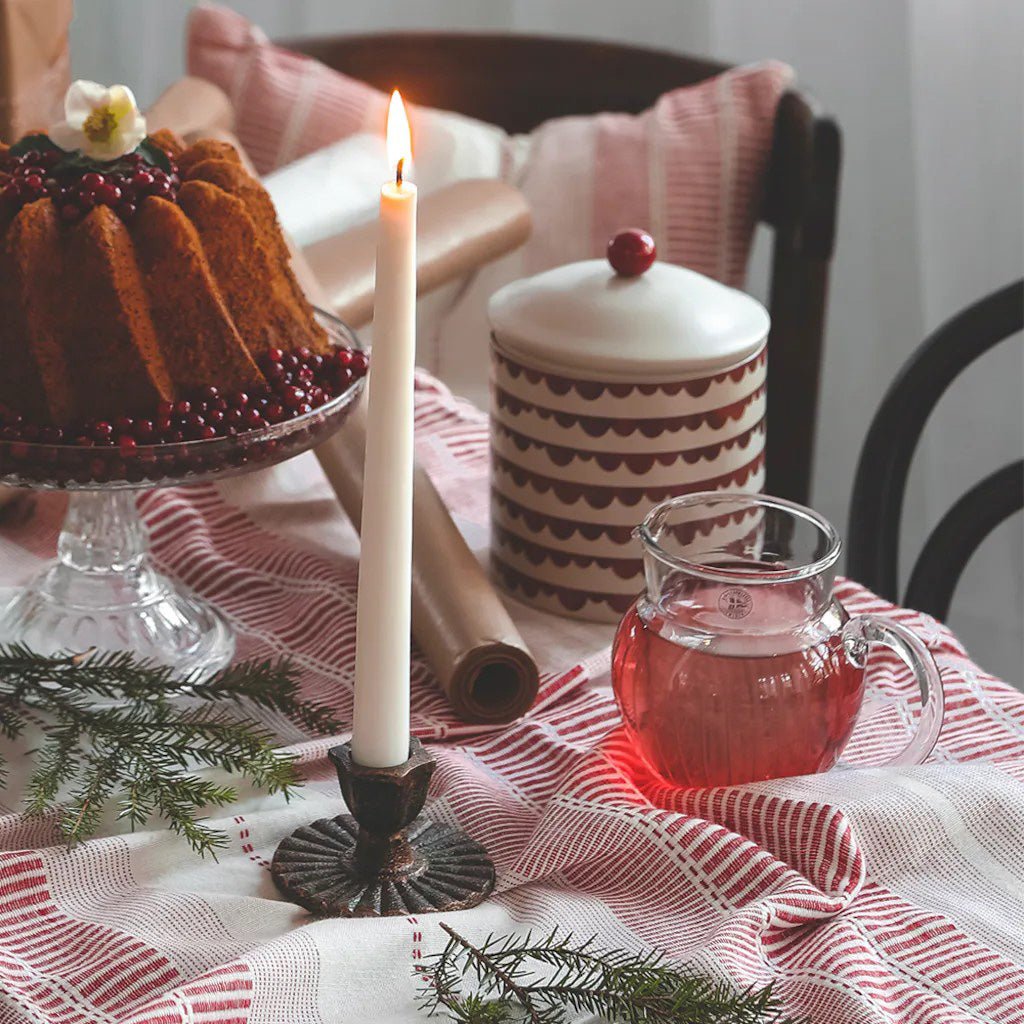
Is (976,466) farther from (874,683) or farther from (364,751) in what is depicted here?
(364,751)

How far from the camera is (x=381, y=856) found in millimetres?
594

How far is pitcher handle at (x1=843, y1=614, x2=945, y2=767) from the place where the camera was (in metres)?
0.64

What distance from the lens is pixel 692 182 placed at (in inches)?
57.2

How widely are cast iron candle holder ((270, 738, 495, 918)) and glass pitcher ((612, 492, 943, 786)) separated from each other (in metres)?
0.10

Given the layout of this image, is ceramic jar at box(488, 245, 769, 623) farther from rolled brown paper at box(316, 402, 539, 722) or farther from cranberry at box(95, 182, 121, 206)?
cranberry at box(95, 182, 121, 206)

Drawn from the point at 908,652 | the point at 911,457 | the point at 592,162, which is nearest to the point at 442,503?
the point at 908,652

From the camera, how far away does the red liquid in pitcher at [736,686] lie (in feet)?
2.06

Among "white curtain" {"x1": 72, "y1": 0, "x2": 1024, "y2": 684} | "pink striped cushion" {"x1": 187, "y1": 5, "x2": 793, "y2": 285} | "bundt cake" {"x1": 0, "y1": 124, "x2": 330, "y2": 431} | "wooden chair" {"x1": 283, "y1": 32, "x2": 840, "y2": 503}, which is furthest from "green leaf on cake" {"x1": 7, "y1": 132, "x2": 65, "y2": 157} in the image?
"white curtain" {"x1": 72, "y1": 0, "x2": 1024, "y2": 684}

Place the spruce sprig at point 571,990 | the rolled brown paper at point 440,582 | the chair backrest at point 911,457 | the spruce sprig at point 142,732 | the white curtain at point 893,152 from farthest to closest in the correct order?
the white curtain at point 893,152 → the chair backrest at point 911,457 → the rolled brown paper at point 440,582 → the spruce sprig at point 142,732 → the spruce sprig at point 571,990

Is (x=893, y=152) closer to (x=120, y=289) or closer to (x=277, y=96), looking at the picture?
(x=277, y=96)

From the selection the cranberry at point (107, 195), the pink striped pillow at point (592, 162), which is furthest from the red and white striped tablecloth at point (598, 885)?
the pink striped pillow at point (592, 162)

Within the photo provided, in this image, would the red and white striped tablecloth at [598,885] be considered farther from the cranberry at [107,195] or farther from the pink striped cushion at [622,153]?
the pink striped cushion at [622,153]

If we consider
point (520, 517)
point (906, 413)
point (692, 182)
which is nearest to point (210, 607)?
point (520, 517)

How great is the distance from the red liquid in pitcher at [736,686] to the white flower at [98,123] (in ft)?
1.10
